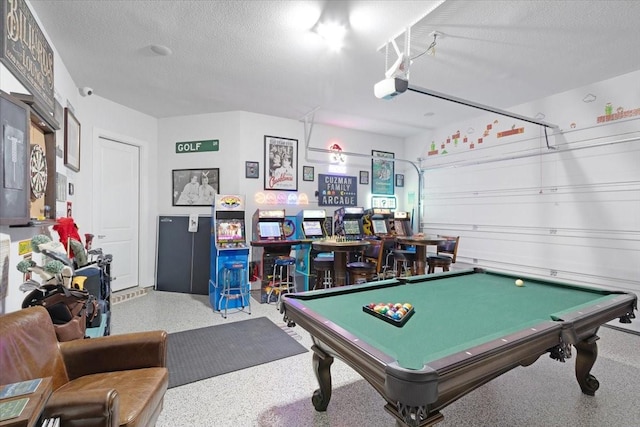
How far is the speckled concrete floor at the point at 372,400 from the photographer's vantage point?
2207mm

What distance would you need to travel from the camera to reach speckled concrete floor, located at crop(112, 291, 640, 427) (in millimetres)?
2207

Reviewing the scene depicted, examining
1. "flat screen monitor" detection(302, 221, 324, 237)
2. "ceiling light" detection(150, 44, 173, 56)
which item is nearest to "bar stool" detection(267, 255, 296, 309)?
"flat screen monitor" detection(302, 221, 324, 237)

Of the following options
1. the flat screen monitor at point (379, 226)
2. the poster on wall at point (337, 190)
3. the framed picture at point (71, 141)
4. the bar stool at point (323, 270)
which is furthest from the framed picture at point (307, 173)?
the framed picture at point (71, 141)

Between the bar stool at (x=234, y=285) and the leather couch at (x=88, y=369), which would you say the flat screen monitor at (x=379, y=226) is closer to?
the bar stool at (x=234, y=285)

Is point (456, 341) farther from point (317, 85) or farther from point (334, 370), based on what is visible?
point (317, 85)

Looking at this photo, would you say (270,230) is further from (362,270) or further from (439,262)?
(439,262)

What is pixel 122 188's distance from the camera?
5.36 m

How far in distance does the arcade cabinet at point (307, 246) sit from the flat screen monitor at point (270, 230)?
18.0 inches

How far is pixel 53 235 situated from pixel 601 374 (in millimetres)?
5546

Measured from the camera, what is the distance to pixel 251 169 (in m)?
5.64

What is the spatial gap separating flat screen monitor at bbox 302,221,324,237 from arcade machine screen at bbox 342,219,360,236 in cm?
56

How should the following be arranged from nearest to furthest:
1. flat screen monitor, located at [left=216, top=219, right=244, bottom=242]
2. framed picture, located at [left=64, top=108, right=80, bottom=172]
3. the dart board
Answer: the dart board, framed picture, located at [left=64, top=108, right=80, bottom=172], flat screen monitor, located at [left=216, top=219, right=244, bottom=242]

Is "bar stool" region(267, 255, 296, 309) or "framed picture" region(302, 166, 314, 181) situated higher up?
"framed picture" region(302, 166, 314, 181)

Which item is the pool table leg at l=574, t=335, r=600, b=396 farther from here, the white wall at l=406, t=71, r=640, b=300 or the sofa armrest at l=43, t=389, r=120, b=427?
the sofa armrest at l=43, t=389, r=120, b=427
